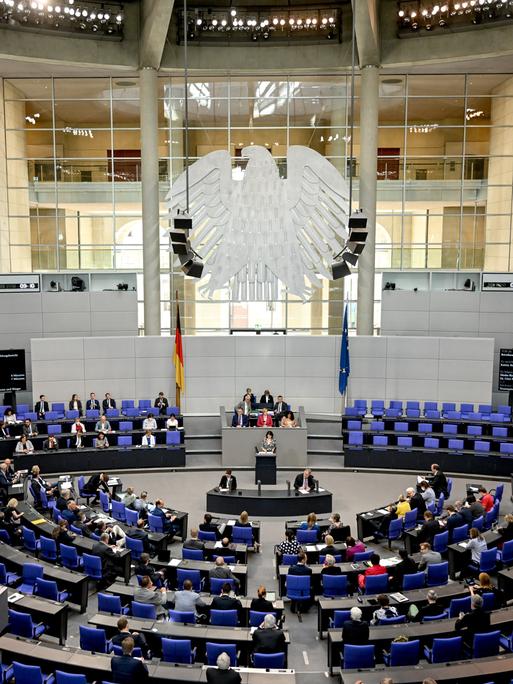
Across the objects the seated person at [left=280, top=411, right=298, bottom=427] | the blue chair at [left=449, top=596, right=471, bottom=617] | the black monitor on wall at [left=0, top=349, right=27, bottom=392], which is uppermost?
the black monitor on wall at [left=0, top=349, right=27, bottom=392]

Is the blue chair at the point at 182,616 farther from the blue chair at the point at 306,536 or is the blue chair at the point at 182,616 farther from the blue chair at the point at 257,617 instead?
the blue chair at the point at 306,536

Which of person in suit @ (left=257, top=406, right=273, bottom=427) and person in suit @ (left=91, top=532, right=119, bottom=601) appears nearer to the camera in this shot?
person in suit @ (left=91, top=532, right=119, bottom=601)

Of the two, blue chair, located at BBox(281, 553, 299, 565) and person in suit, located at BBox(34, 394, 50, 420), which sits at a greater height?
person in suit, located at BBox(34, 394, 50, 420)

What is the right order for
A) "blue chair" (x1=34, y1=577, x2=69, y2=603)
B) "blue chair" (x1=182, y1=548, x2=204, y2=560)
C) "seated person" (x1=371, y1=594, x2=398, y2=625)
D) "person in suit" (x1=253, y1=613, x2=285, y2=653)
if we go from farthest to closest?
"blue chair" (x1=182, y1=548, x2=204, y2=560) < "blue chair" (x1=34, y1=577, x2=69, y2=603) < "seated person" (x1=371, y1=594, x2=398, y2=625) < "person in suit" (x1=253, y1=613, x2=285, y2=653)

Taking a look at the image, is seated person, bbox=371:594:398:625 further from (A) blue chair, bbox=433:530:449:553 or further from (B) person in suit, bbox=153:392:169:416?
(B) person in suit, bbox=153:392:169:416

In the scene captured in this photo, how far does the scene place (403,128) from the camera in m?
23.4

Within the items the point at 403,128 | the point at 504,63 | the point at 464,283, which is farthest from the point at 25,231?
the point at 504,63

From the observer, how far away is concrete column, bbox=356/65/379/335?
21312mm

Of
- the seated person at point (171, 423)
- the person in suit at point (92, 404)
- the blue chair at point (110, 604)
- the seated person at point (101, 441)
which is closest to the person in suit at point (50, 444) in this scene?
the seated person at point (101, 441)

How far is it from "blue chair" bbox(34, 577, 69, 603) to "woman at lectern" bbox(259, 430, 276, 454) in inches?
292

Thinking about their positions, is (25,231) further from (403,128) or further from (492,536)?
(492,536)

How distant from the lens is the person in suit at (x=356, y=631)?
8.19m

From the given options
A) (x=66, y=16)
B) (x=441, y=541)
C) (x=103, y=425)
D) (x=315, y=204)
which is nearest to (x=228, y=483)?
(x=441, y=541)

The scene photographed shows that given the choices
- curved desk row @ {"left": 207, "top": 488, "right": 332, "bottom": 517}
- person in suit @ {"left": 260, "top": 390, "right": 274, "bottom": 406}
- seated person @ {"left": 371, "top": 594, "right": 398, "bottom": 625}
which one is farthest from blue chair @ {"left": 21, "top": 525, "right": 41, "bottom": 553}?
person in suit @ {"left": 260, "top": 390, "right": 274, "bottom": 406}
